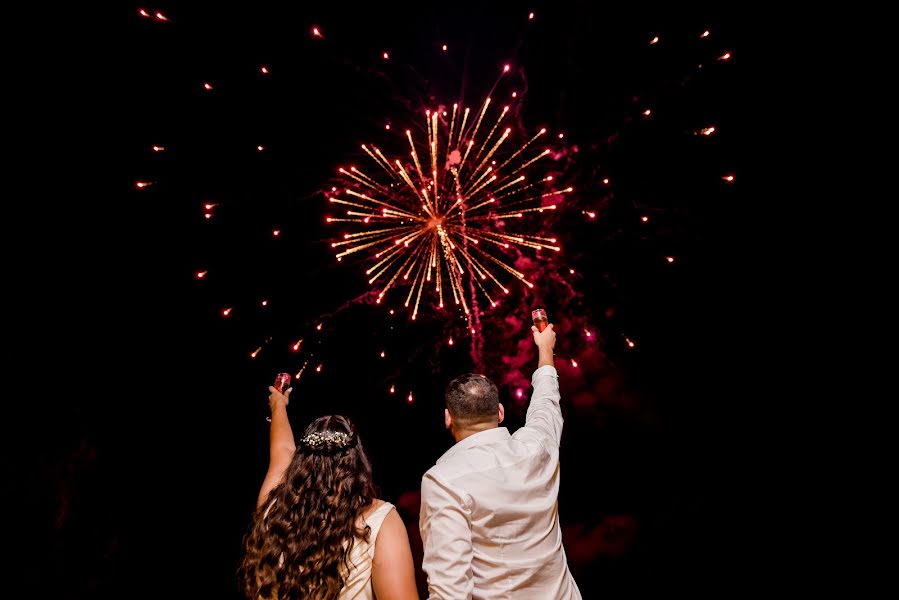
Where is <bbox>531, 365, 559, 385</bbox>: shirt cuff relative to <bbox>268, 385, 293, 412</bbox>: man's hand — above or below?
below

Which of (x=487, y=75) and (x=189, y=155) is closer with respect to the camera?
(x=189, y=155)

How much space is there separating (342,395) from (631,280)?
10.6 feet

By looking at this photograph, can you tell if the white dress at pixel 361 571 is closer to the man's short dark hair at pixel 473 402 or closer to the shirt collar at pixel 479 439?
the shirt collar at pixel 479 439

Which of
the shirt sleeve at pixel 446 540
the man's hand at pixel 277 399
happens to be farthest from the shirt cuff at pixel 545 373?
the man's hand at pixel 277 399

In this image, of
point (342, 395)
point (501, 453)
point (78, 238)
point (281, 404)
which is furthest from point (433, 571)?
point (78, 238)

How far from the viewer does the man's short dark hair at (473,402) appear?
1.95 meters

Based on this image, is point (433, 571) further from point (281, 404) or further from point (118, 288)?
point (118, 288)

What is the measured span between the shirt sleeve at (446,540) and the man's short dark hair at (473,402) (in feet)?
1.14

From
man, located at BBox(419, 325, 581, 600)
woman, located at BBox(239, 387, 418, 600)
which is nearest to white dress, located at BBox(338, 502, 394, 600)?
woman, located at BBox(239, 387, 418, 600)

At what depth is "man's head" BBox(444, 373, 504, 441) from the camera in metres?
1.95

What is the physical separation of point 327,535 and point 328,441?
0.40 metres

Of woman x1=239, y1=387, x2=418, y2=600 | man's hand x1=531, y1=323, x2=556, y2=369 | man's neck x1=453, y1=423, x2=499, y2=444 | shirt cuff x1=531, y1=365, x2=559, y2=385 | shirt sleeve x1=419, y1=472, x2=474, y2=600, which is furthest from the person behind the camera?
man's hand x1=531, y1=323, x2=556, y2=369

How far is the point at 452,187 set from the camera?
12.9ft

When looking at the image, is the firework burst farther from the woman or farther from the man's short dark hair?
the woman
